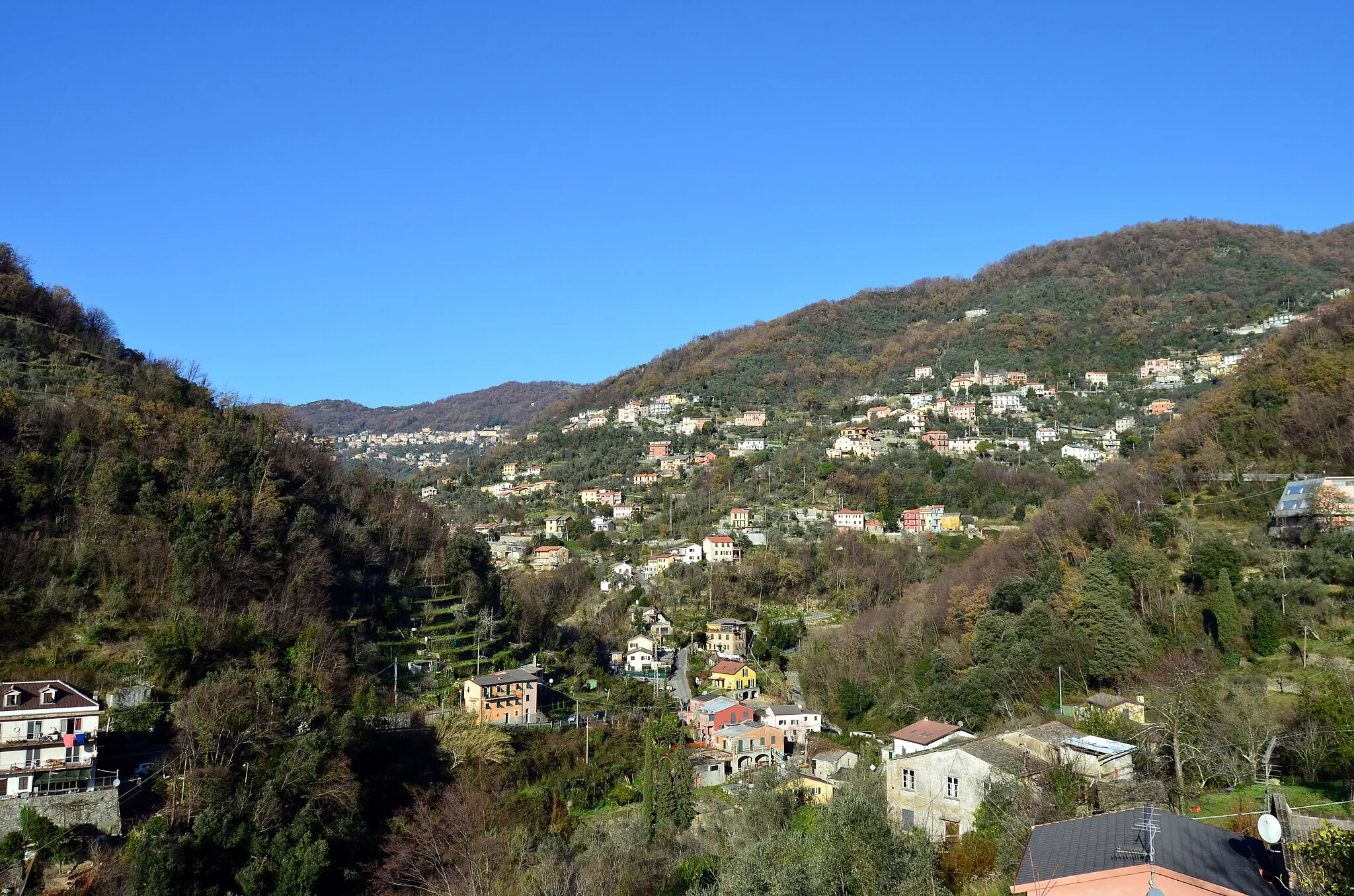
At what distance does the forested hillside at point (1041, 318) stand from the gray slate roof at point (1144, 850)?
75.4 metres

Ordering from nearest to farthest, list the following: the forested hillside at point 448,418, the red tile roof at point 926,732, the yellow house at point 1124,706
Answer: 1. the yellow house at point 1124,706
2. the red tile roof at point 926,732
3. the forested hillside at point 448,418

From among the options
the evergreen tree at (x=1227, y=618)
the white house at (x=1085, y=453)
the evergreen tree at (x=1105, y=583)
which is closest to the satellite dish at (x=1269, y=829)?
the evergreen tree at (x=1227, y=618)

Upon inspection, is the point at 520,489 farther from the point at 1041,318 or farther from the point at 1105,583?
the point at 1105,583

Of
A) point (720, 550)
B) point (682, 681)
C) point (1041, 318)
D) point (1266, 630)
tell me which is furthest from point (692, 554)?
point (1041, 318)

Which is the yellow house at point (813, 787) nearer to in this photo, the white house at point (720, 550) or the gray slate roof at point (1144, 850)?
the gray slate roof at point (1144, 850)

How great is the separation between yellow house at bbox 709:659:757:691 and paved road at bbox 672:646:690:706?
1.32m

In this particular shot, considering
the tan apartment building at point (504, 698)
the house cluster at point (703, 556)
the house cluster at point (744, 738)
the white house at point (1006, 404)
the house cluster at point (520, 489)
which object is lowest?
the house cluster at point (744, 738)

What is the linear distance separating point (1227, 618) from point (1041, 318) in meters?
72.1

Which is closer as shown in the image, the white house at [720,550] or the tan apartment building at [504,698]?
the tan apartment building at [504,698]

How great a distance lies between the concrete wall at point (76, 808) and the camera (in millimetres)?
18453

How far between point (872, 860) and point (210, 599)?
72.2ft

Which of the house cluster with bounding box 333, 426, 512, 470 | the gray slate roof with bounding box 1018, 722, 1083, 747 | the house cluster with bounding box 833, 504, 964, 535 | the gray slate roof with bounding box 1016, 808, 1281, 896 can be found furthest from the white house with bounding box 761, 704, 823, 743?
the house cluster with bounding box 333, 426, 512, 470

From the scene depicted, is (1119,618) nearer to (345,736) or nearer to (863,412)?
(345,736)

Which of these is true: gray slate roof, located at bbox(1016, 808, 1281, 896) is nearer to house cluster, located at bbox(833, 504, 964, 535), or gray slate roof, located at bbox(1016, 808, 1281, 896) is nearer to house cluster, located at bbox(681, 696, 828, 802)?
house cluster, located at bbox(681, 696, 828, 802)
